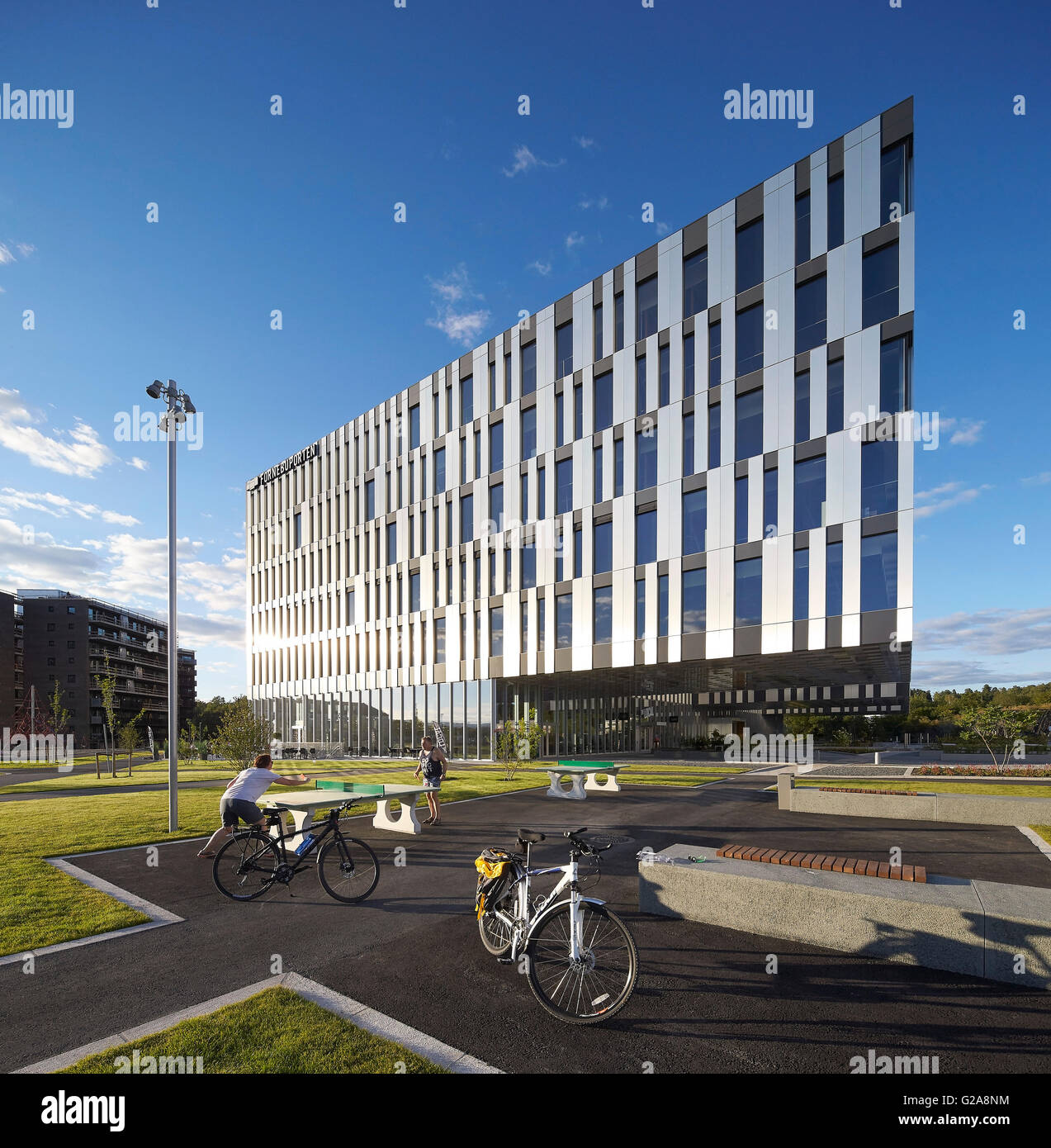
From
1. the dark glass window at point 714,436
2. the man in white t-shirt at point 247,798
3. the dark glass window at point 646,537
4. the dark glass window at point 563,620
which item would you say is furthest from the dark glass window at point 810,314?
the man in white t-shirt at point 247,798

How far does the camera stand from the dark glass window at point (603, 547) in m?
30.4

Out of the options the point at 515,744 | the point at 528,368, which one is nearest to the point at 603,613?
the point at 515,744

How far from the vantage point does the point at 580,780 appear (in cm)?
1789

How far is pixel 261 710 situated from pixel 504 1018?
54.6 m

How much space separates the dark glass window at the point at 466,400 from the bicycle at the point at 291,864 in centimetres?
3212

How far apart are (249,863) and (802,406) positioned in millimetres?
24390

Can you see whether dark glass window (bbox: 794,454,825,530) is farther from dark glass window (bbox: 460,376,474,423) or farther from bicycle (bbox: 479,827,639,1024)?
bicycle (bbox: 479,827,639,1024)

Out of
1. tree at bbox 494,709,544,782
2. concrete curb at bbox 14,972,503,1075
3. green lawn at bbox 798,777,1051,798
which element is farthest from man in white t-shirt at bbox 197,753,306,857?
tree at bbox 494,709,544,782

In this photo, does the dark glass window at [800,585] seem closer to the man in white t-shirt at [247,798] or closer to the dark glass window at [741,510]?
the dark glass window at [741,510]

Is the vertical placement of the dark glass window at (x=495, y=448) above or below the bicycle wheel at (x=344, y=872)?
above

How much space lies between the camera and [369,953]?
605cm

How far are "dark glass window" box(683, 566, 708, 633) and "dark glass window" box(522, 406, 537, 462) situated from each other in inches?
440

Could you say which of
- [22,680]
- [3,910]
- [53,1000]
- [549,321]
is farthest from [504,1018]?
[22,680]
